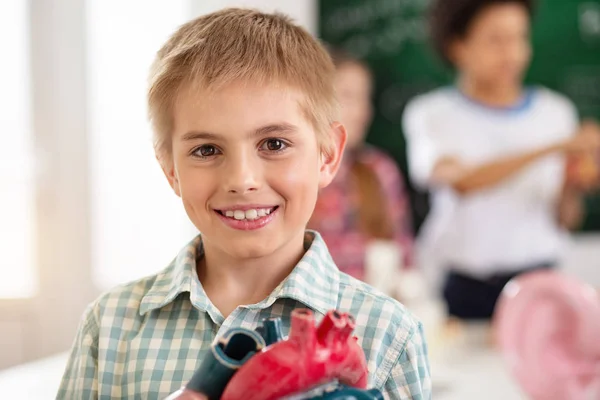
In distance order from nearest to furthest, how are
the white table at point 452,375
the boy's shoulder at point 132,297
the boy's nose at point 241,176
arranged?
the boy's nose at point 241,176, the boy's shoulder at point 132,297, the white table at point 452,375

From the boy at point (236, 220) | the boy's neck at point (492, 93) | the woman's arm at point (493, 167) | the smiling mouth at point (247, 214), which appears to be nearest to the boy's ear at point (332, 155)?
the boy at point (236, 220)

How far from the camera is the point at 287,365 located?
0.51 m

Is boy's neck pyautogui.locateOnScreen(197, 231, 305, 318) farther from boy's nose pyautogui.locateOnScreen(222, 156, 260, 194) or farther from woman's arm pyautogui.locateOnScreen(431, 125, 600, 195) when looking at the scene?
woman's arm pyautogui.locateOnScreen(431, 125, 600, 195)

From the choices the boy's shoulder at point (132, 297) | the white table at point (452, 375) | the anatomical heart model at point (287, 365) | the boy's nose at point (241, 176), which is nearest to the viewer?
the anatomical heart model at point (287, 365)

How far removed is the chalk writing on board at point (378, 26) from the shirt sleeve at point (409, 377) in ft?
8.15

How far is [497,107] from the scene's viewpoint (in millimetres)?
2055

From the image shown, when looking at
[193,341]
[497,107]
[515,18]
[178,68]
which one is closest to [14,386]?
[193,341]

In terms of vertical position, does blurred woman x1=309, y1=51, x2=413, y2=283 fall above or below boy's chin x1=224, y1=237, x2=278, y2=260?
below

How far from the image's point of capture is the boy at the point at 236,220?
71 centimetres

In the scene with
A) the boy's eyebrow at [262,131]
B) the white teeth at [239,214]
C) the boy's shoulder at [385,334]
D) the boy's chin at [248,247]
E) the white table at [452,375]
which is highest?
the boy's eyebrow at [262,131]

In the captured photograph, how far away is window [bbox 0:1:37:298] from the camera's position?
111 inches

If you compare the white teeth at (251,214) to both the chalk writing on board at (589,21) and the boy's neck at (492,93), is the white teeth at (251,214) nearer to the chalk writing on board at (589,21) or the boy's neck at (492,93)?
the boy's neck at (492,93)

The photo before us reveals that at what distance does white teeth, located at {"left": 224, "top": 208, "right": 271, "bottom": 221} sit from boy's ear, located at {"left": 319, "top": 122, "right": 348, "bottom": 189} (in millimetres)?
110

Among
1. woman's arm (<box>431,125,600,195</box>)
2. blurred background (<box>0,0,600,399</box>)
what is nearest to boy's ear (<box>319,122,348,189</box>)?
woman's arm (<box>431,125,600,195</box>)
